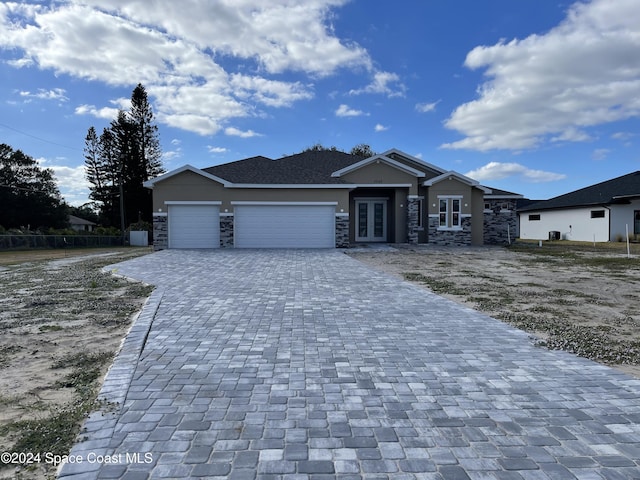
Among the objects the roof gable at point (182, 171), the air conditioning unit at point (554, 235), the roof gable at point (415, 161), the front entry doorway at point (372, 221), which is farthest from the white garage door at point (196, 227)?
the air conditioning unit at point (554, 235)

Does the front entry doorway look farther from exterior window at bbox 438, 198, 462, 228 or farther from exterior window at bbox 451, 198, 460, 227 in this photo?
exterior window at bbox 451, 198, 460, 227

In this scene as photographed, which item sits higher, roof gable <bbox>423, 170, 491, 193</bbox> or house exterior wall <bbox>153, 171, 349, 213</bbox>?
roof gable <bbox>423, 170, 491, 193</bbox>

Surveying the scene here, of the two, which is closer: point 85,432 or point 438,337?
point 85,432

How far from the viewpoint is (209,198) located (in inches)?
716

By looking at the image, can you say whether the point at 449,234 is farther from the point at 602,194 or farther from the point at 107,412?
the point at 107,412

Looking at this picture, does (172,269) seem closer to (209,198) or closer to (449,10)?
(209,198)

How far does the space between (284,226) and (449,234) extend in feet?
30.5

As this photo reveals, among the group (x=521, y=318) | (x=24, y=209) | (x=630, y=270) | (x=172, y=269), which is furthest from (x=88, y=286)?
(x=24, y=209)

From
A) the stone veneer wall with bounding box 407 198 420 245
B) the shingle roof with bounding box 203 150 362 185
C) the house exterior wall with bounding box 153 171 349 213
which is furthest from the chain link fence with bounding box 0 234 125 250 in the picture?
the stone veneer wall with bounding box 407 198 420 245

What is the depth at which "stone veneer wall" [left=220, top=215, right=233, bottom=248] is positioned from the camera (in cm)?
1830

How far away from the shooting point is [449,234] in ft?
68.3

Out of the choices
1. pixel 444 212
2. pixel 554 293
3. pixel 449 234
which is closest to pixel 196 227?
pixel 444 212

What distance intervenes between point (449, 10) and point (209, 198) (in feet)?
41.4

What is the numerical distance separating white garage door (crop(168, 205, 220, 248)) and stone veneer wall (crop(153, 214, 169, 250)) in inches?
10.7
